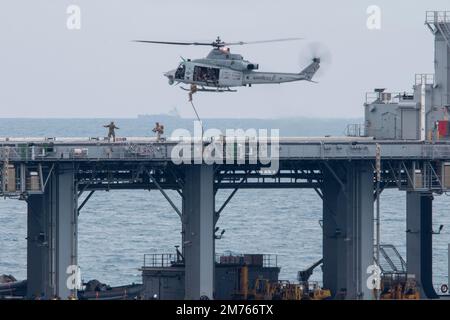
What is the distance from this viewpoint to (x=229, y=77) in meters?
88.7

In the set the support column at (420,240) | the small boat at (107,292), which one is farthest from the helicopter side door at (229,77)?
the small boat at (107,292)

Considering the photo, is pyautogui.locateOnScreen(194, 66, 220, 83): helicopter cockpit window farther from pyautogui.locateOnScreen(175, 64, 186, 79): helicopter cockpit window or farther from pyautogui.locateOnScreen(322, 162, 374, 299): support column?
pyautogui.locateOnScreen(322, 162, 374, 299): support column

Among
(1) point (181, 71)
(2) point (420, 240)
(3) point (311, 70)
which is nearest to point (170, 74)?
(1) point (181, 71)

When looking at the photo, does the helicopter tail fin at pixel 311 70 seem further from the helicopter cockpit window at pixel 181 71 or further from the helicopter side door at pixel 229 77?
the helicopter cockpit window at pixel 181 71

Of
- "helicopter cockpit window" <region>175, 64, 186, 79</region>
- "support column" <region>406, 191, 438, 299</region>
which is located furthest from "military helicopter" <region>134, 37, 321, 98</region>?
"support column" <region>406, 191, 438, 299</region>

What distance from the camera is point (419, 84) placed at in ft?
300

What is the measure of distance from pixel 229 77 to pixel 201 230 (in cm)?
1116

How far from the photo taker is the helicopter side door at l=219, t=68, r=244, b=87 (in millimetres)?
88500

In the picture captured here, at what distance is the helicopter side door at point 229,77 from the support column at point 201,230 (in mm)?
8097

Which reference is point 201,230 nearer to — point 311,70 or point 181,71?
point 181,71

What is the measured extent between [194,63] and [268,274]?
13.6 metres

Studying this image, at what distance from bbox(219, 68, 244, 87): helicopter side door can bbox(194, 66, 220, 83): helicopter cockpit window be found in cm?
31

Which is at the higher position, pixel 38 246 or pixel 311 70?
pixel 311 70
